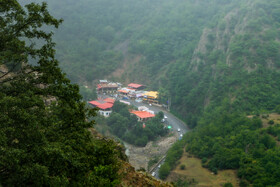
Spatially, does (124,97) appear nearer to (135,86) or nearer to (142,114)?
(135,86)

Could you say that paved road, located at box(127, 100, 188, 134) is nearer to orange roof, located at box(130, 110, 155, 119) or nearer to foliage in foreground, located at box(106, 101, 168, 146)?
foliage in foreground, located at box(106, 101, 168, 146)

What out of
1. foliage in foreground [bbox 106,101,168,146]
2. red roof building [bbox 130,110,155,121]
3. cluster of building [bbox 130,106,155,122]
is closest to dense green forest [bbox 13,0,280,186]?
foliage in foreground [bbox 106,101,168,146]

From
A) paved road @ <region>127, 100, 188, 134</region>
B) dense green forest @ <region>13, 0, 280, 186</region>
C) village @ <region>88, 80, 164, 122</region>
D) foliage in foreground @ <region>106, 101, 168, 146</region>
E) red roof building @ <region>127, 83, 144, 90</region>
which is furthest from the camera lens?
red roof building @ <region>127, 83, 144, 90</region>

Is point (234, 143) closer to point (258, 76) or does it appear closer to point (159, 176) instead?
point (159, 176)

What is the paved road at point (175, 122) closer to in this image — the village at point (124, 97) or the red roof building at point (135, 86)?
the village at point (124, 97)

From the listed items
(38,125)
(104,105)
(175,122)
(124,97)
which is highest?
(124,97)

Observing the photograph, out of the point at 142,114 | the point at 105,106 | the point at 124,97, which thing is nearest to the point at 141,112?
the point at 142,114

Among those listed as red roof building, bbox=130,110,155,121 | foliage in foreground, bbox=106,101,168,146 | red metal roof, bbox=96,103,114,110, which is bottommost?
foliage in foreground, bbox=106,101,168,146
